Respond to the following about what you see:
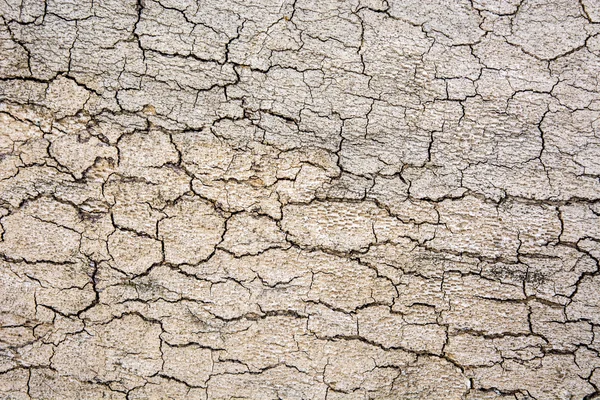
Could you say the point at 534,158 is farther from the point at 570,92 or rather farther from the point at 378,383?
the point at 378,383

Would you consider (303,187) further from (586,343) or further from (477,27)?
(586,343)

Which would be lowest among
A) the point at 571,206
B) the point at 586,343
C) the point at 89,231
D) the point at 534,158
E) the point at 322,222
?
the point at 89,231

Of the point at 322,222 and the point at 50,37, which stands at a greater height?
the point at 50,37

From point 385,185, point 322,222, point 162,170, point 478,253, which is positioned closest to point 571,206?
point 478,253

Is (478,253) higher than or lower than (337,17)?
lower

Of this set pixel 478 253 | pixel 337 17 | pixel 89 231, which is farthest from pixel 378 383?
pixel 337 17

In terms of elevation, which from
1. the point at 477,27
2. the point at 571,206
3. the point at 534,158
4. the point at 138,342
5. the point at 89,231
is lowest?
the point at 138,342
